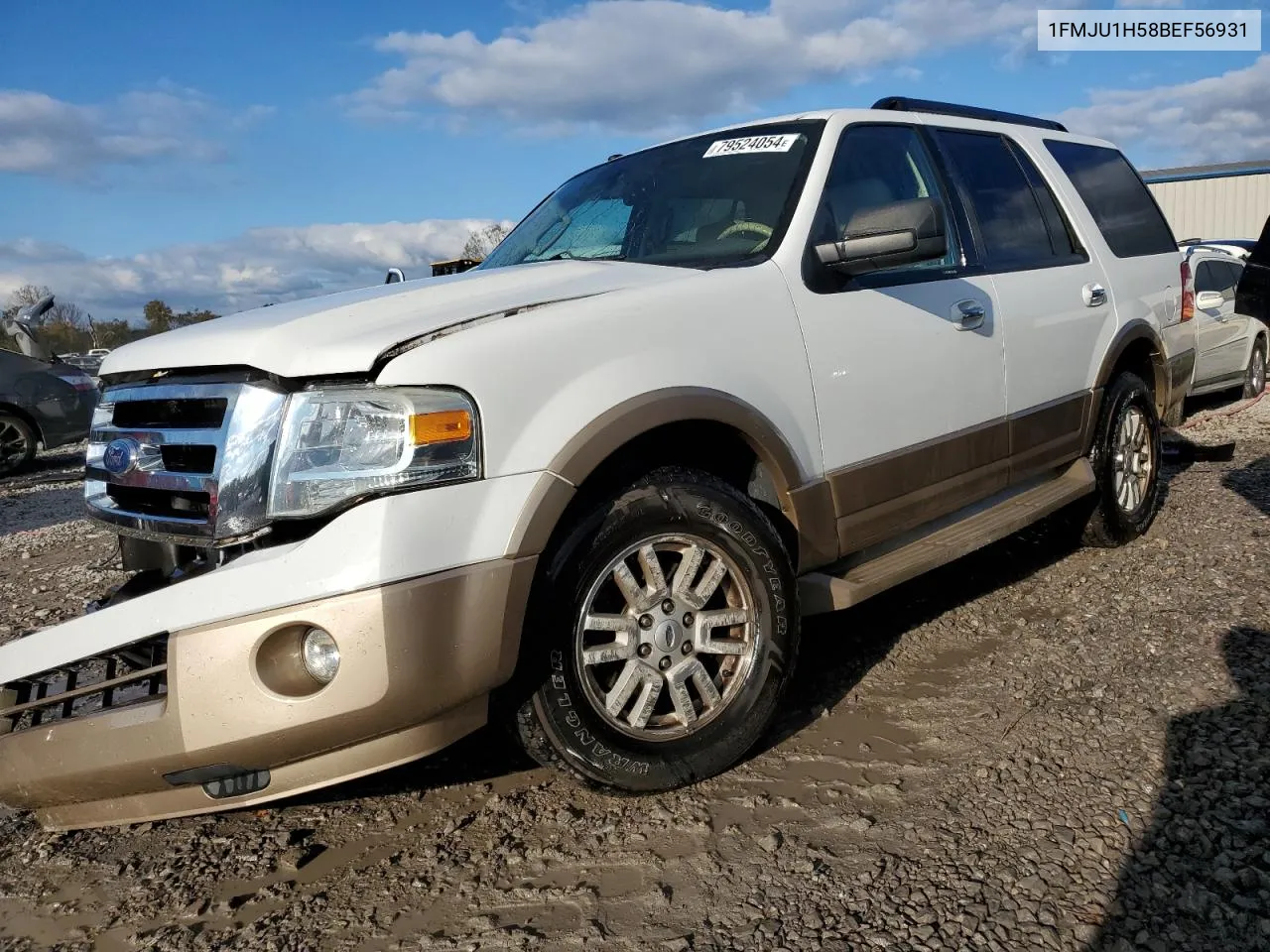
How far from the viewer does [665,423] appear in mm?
2539

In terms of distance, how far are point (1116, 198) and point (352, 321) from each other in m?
4.17

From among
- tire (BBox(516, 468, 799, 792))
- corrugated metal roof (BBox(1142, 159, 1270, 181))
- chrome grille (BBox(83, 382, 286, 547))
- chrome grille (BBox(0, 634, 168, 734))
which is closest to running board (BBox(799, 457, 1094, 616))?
Answer: tire (BBox(516, 468, 799, 792))

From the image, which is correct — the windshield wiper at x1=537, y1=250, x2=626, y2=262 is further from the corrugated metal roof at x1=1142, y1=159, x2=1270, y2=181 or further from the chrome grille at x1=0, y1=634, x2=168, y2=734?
the corrugated metal roof at x1=1142, y1=159, x2=1270, y2=181

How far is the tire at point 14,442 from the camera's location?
9.99 m

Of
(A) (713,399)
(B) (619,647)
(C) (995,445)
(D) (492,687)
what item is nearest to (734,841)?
(B) (619,647)

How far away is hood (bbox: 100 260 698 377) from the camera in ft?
7.11

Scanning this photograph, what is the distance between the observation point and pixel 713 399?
262 cm

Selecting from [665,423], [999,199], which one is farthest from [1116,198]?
[665,423]

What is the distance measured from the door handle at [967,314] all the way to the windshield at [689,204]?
0.78 m

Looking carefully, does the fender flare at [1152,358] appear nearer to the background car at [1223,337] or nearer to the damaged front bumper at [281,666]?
the damaged front bumper at [281,666]

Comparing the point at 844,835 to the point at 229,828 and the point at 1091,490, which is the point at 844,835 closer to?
the point at 229,828

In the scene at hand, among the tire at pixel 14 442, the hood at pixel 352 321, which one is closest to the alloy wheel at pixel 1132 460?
the hood at pixel 352 321

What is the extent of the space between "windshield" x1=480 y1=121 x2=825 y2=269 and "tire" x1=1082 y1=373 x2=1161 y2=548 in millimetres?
2169

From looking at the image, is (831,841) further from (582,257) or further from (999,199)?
(999,199)
